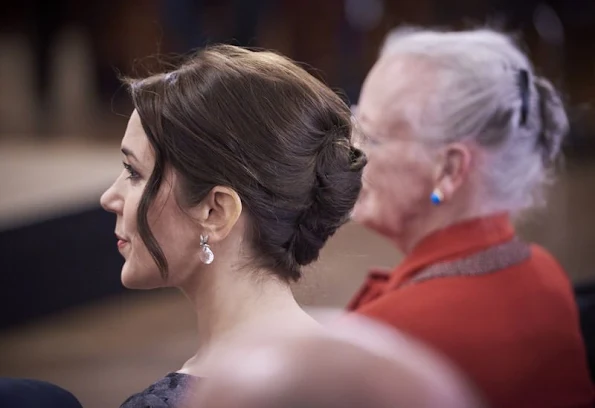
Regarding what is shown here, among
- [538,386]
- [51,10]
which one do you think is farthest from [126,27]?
[538,386]

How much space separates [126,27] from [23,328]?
3825 millimetres

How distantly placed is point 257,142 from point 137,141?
153 mm

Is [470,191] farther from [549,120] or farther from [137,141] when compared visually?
[137,141]

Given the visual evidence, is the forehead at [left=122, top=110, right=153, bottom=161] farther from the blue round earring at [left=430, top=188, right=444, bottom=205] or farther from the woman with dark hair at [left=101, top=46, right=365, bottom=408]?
the blue round earring at [left=430, top=188, right=444, bottom=205]

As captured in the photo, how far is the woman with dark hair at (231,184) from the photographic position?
3.76ft

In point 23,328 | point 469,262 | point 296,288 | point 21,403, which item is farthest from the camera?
point 23,328

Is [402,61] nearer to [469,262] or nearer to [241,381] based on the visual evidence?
[469,262]

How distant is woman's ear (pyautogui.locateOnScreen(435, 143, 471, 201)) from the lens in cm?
178

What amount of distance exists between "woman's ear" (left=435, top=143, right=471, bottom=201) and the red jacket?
0.32 feet

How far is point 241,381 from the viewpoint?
569 mm

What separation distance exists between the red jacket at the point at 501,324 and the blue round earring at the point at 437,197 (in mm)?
76

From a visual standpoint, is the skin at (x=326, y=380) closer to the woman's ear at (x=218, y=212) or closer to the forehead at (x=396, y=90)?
the woman's ear at (x=218, y=212)

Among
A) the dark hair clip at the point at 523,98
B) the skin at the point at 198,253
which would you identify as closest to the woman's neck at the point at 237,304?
the skin at the point at 198,253

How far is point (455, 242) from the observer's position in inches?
69.3
